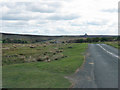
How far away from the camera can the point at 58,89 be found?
9.41 m

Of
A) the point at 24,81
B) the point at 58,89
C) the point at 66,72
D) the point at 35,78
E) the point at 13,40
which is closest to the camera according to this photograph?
the point at 58,89

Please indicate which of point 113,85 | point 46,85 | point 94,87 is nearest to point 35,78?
point 46,85

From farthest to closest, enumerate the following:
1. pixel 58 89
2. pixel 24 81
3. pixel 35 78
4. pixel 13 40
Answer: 1. pixel 13 40
2. pixel 35 78
3. pixel 24 81
4. pixel 58 89

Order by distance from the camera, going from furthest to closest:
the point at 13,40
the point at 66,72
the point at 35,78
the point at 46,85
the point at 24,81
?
1. the point at 13,40
2. the point at 66,72
3. the point at 35,78
4. the point at 24,81
5. the point at 46,85

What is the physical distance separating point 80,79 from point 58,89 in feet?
9.28

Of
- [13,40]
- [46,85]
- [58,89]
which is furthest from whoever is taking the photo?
[13,40]

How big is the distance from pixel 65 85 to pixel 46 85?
105 centimetres

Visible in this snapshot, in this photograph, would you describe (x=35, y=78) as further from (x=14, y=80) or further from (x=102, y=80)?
(x=102, y=80)

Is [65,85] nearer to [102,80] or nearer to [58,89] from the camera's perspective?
[58,89]

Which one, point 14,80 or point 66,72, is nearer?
point 14,80

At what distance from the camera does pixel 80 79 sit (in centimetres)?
1188

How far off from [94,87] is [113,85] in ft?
3.88

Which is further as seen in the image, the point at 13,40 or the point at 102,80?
the point at 13,40

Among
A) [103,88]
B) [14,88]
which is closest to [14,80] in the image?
[14,88]
